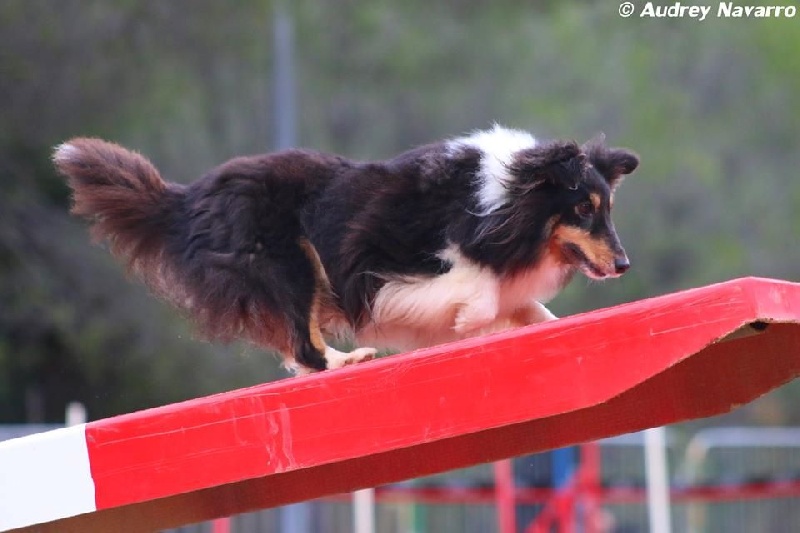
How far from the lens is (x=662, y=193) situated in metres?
20.7

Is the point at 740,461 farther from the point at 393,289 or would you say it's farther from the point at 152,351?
the point at 393,289

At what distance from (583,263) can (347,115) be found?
13860mm

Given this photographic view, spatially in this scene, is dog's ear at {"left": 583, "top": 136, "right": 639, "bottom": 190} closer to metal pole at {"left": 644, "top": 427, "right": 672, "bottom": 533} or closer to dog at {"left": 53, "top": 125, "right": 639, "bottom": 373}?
dog at {"left": 53, "top": 125, "right": 639, "bottom": 373}

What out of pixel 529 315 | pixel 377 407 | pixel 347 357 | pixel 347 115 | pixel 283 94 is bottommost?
pixel 377 407

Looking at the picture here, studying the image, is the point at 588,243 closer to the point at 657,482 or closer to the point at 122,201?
the point at 122,201

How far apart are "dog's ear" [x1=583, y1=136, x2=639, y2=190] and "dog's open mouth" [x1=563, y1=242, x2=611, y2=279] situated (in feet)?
1.09

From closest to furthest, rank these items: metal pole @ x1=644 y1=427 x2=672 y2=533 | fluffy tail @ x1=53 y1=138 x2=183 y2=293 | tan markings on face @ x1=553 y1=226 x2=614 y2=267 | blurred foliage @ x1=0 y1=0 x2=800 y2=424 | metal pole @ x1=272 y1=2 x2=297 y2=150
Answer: tan markings on face @ x1=553 y1=226 x2=614 y2=267, fluffy tail @ x1=53 y1=138 x2=183 y2=293, metal pole @ x1=644 y1=427 x2=672 y2=533, metal pole @ x1=272 y1=2 x2=297 y2=150, blurred foliage @ x1=0 y1=0 x2=800 y2=424

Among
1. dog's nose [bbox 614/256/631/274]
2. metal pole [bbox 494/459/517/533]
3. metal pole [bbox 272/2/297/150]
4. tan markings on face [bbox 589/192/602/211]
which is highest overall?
metal pole [bbox 272/2/297/150]

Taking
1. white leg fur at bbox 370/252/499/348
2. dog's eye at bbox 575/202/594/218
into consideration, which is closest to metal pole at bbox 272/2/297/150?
white leg fur at bbox 370/252/499/348

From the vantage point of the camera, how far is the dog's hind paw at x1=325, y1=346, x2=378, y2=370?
4305 millimetres

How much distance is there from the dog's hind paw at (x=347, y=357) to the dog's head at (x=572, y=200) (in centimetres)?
82

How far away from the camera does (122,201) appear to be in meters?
4.73

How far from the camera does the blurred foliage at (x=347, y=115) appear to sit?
15383mm

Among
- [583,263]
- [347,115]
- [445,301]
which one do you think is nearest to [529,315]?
[583,263]
